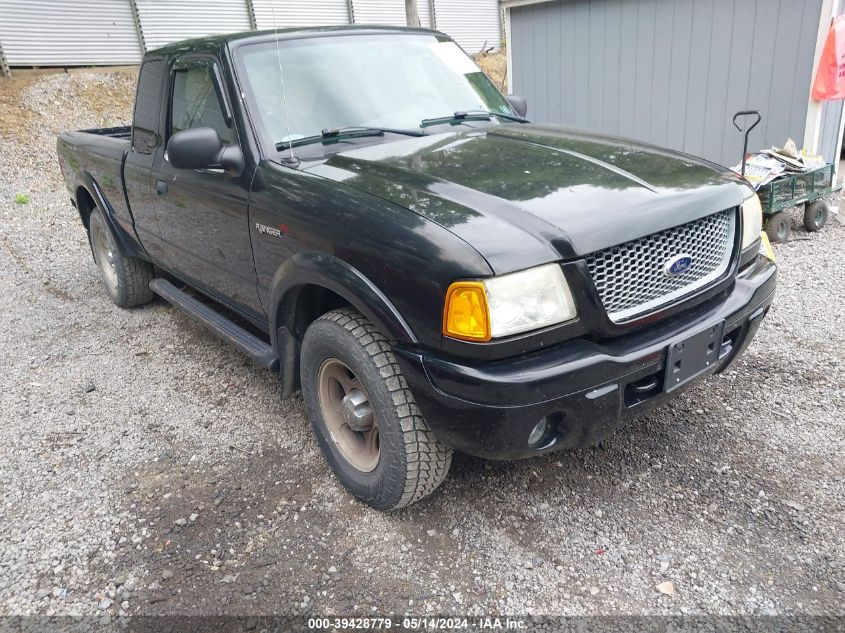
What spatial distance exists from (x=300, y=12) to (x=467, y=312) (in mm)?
16967

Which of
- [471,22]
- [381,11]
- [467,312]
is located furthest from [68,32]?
[467,312]

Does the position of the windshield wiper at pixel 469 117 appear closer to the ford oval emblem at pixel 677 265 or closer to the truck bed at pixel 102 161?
the ford oval emblem at pixel 677 265

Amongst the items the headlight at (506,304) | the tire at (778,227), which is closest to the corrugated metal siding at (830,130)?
the tire at (778,227)

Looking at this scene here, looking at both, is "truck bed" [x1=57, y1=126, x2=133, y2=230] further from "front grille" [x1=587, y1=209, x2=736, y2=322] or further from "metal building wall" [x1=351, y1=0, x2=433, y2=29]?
"metal building wall" [x1=351, y1=0, x2=433, y2=29]

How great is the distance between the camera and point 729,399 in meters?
3.46

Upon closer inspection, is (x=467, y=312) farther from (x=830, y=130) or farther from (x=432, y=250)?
(x=830, y=130)

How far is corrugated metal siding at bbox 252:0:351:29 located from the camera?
16.0 meters

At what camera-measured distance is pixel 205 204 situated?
3.42m

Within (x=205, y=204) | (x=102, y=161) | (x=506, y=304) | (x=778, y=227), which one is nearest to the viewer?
(x=506, y=304)

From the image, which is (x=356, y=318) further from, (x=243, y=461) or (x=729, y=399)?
(x=729, y=399)

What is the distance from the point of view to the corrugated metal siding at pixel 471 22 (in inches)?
761

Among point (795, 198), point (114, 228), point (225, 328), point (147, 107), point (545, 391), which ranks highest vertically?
point (147, 107)

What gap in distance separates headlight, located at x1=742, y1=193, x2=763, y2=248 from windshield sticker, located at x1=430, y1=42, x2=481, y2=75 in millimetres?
1791

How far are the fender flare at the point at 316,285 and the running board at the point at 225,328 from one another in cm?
14
